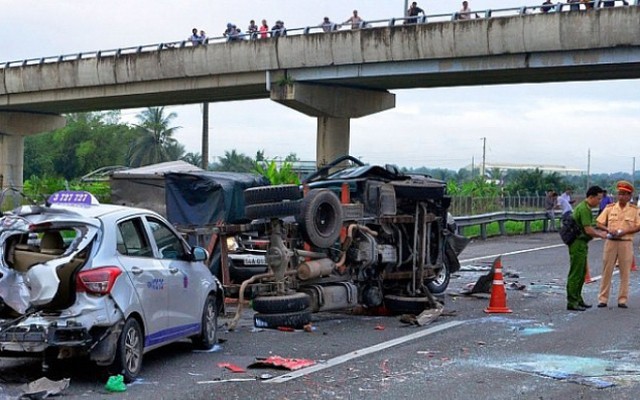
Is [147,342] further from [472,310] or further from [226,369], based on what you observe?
[472,310]

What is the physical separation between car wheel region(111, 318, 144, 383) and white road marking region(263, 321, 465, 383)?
1.18 metres

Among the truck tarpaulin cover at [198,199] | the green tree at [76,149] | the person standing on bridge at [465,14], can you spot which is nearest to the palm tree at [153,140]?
the green tree at [76,149]

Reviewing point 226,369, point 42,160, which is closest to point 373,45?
point 226,369

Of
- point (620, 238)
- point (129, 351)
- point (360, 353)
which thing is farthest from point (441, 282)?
point (129, 351)

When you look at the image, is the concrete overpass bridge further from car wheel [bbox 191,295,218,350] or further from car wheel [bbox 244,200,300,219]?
car wheel [bbox 191,295,218,350]

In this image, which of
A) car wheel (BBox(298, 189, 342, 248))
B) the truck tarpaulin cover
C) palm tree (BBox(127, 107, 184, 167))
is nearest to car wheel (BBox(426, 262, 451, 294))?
car wheel (BBox(298, 189, 342, 248))

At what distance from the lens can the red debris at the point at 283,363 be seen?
952 centimetres

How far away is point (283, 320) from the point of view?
11922 mm

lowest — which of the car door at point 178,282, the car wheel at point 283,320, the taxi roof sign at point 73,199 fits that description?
the car wheel at point 283,320

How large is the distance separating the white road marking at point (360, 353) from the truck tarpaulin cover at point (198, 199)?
5.49m

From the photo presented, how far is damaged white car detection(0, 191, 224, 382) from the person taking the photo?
8555 mm

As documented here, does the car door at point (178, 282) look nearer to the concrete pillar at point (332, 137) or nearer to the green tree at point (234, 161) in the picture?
the concrete pillar at point (332, 137)

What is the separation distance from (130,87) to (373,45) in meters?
14.9

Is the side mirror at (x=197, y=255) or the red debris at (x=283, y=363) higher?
the side mirror at (x=197, y=255)
